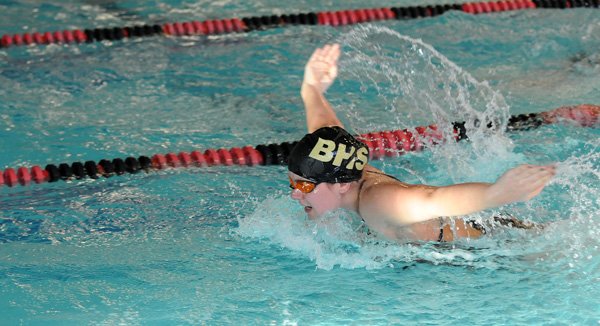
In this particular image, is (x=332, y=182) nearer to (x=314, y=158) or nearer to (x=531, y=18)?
(x=314, y=158)

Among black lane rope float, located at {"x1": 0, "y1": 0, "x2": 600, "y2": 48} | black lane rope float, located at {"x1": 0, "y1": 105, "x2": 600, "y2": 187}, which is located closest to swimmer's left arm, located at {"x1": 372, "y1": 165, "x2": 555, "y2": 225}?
black lane rope float, located at {"x1": 0, "y1": 105, "x2": 600, "y2": 187}

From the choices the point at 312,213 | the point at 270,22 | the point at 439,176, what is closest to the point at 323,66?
the point at 439,176

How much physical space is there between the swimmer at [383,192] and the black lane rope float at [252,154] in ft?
3.45

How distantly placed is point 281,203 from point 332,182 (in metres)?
0.77

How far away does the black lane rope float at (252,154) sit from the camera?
4145 millimetres

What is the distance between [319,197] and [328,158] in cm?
17

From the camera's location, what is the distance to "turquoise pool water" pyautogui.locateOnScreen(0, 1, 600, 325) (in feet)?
10.6

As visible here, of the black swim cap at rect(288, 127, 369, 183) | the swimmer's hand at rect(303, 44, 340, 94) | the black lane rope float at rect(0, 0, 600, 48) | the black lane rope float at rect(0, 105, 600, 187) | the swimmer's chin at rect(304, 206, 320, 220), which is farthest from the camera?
the black lane rope float at rect(0, 0, 600, 48)

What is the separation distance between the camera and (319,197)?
313 cm

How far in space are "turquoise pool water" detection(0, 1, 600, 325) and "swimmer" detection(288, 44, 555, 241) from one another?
164mm

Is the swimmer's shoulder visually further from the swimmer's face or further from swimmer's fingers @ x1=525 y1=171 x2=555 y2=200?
swimmer's fingers @ x1=525 y1=171 x2=555 y2=200

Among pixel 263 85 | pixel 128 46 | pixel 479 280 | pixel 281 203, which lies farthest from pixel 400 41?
pixel 479 280

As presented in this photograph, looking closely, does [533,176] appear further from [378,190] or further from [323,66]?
[323,66]

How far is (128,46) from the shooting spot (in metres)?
5.81
